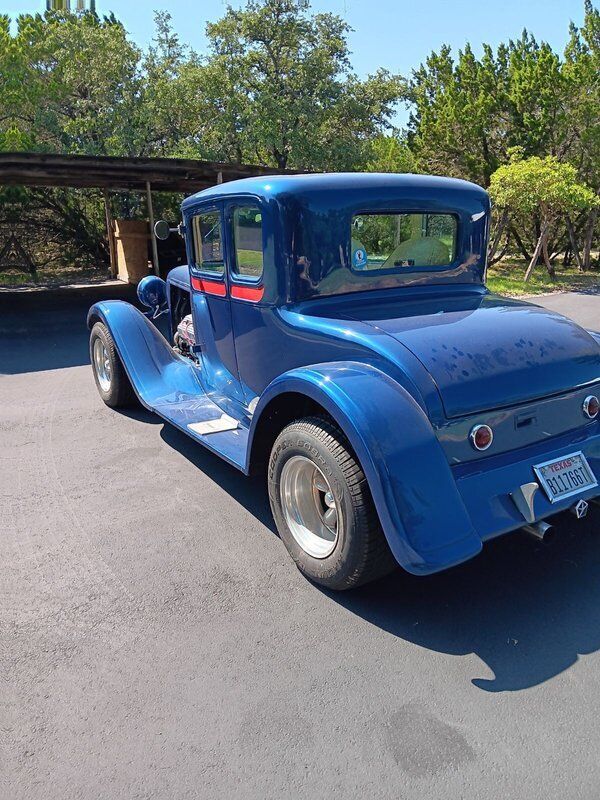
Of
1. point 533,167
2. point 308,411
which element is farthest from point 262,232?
point 533,167

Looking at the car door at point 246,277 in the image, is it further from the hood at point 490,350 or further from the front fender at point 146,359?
the front fender at point 146,359

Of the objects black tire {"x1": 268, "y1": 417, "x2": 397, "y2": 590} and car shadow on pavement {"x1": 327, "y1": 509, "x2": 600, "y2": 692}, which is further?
black tire {"x1": 268, "y1": 417, "x2": 397, "y2": 590}

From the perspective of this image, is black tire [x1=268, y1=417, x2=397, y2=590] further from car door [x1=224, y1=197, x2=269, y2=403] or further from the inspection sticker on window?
the inspection sticker on window

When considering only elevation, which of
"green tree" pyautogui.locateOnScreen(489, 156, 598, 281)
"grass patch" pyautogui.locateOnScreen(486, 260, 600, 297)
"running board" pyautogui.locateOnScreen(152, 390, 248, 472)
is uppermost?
"green tree" pyautogui.locateOnScreen(489, 156, 598, 281)

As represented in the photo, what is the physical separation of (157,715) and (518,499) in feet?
5.65

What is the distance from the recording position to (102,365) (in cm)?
578

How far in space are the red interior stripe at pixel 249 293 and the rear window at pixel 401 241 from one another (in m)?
0.59

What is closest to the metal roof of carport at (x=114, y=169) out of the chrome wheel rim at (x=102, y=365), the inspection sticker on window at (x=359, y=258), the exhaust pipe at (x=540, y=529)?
the chrome wheel rim at (x=102, y=365)

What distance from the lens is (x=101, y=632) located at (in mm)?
2633

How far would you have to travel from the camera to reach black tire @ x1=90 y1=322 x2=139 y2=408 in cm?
526

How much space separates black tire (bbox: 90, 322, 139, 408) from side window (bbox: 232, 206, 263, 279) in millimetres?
1909

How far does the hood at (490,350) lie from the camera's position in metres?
2.71

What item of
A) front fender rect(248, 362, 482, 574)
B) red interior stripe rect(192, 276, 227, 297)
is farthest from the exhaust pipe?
red interior stripe rect(192, 276, 227, 297)

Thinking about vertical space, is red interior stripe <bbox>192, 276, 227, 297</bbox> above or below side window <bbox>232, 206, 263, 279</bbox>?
below
